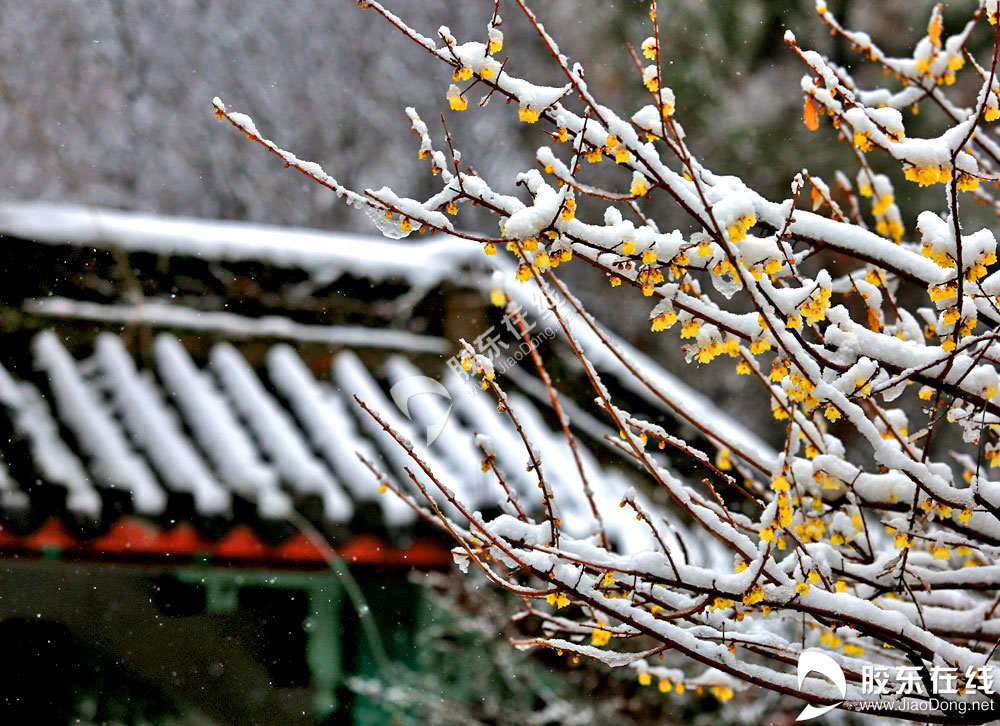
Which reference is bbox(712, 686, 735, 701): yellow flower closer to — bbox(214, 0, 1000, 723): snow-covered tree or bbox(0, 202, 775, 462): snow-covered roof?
bbox(214, 0, 1000, 723): snow-covered tree

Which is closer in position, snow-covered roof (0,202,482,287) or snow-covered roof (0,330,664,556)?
snow-covered roof (0,330,664,556)

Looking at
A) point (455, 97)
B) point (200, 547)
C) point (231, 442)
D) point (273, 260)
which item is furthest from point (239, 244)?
point (455, 97)

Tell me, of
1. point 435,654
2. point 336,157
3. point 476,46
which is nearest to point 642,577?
point 476,46

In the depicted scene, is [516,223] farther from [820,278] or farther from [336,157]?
[336,157]

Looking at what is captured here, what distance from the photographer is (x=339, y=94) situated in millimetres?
7078

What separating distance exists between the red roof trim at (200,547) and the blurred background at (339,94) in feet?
13.0

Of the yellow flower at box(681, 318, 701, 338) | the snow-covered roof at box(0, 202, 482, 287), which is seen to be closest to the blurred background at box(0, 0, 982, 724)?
the snow-covered roof at box(0, 202, 482, 287)

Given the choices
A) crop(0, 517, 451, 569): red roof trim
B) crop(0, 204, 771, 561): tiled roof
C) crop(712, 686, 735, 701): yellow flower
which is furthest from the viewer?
crop(0, 204, 771, 561): tiled roof

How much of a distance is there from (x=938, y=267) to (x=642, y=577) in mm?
483

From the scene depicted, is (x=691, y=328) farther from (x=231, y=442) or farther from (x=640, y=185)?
(x=231, y=442)

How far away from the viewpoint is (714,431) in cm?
127

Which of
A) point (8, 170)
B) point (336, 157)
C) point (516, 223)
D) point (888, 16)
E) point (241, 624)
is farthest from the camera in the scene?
point (336, 157)

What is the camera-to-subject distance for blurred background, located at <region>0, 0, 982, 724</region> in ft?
19.3

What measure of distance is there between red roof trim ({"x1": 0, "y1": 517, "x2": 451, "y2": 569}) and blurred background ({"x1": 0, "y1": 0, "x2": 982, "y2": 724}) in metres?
3.97
